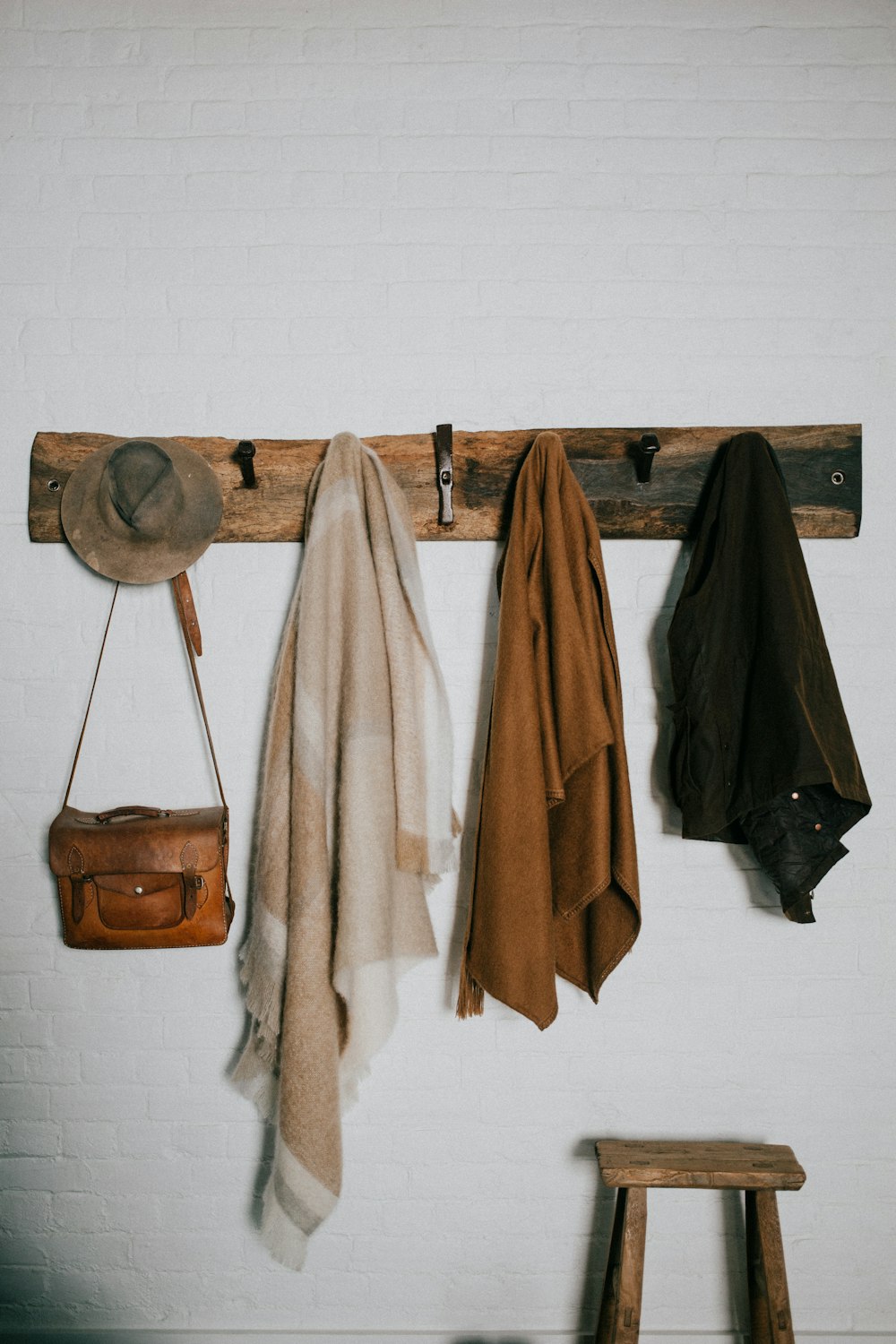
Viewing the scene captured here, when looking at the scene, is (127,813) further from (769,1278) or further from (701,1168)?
(769,1278)

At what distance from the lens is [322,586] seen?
1.35 meters

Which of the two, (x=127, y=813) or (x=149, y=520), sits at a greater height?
(x=149, y=520)

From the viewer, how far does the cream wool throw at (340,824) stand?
128 cm

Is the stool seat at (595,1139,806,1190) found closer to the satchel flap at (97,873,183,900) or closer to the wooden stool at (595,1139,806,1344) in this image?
the wooden stool at (595,1139,806,1344)

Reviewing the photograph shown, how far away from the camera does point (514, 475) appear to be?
4.68 ft

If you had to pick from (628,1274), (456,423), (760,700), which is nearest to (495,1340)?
(628,1274)

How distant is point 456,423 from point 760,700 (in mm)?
Result: 742

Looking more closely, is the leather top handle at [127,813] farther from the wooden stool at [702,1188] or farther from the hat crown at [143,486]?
the wooden stool at [702,1188]

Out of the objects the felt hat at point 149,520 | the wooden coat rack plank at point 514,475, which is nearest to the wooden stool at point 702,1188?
the wooden coat rack plank at point 514,475

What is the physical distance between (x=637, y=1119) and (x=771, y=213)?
1730 millimetres

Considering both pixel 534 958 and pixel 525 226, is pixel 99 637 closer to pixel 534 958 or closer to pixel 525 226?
pixel 534 958

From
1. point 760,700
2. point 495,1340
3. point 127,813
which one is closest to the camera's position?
point 760,700

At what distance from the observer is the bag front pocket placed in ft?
4.39

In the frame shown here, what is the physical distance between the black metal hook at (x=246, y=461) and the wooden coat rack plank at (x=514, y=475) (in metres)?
0.02
